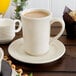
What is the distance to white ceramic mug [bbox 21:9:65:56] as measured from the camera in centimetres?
66

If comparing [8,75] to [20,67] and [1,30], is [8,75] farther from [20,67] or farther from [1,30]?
[1,30]

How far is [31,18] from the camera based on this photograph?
659 millimetres

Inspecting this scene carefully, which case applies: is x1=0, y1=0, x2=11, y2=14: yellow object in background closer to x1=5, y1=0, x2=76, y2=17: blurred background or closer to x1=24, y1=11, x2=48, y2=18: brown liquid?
x1=24, y1=11, x2=48, y2=18: brown liquid

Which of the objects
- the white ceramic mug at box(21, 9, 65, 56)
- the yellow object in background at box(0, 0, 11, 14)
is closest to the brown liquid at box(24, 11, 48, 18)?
the white ceramic mug at box(21, 9, 65, 56)

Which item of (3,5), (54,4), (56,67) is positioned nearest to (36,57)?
(56,67)

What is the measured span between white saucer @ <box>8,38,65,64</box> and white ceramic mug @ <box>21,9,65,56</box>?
0.05ft

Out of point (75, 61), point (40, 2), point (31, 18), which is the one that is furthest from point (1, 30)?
point (40, 2)

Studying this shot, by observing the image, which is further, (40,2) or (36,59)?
(40,2)

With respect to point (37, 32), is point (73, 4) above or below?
below

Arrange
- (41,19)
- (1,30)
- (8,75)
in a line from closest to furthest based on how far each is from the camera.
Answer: (8,75), (41,19), (1,30)

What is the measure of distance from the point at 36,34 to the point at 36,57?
0.07m

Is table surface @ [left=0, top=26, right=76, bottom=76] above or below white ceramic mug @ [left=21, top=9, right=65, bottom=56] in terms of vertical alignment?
below

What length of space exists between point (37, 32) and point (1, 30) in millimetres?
152

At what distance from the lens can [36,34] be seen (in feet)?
2.20
